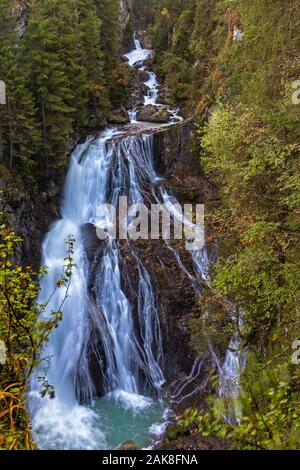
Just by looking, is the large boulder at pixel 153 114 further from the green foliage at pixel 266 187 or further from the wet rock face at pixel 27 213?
the green foliage at pixel 266 187

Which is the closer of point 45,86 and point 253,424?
point 253,424

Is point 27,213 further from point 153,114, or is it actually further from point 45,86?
point 153,114

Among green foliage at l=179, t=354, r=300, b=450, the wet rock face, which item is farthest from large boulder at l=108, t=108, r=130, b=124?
green foliage at l=179, t=354, r=300, b=450

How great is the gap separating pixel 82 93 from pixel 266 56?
16891 millimetres

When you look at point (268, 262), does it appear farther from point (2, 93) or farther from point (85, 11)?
point (85, 11)

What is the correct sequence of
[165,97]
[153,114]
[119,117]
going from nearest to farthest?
[119,117]
[153,114]
[165,97]

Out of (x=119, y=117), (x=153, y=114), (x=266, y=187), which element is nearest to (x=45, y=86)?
(x=119, y=117)

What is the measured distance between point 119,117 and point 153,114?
2.36 metres

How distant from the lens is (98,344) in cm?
1461

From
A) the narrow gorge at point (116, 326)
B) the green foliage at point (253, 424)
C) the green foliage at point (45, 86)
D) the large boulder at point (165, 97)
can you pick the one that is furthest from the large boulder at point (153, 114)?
the green foliage at point (253, 424)

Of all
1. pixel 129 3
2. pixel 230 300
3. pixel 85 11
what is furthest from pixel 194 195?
pixel 129 3

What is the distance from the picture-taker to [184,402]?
1273cm

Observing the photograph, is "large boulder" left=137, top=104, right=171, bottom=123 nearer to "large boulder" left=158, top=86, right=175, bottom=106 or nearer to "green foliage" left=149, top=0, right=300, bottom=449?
"large boulder" left=158, top=86, right=175, bottom=106

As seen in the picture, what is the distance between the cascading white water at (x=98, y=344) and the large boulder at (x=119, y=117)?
7177mm
